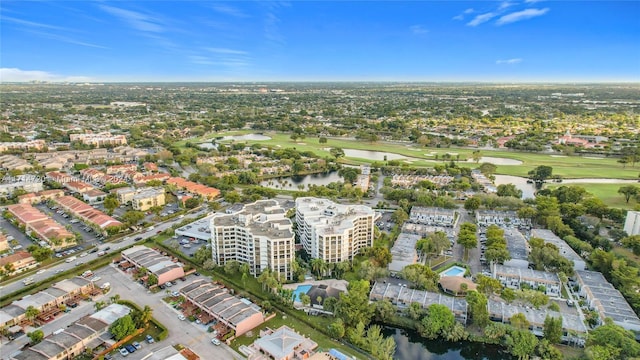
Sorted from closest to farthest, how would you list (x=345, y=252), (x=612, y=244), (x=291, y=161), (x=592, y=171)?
(x=345, y=252), (x=612, y=244), (x=592, y=171), (x=291, y=161)

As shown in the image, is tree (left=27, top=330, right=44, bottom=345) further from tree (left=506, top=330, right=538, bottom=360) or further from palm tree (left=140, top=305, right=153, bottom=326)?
tree (left=506, top=330, right=538, bottom=360)

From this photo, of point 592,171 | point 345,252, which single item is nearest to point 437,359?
point 345,252

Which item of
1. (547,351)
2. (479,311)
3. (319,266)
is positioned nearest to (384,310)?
(479,311)

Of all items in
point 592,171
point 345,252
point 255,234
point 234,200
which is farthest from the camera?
point 592,171

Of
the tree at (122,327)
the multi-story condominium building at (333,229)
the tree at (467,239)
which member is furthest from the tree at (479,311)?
the tree at (122,327)

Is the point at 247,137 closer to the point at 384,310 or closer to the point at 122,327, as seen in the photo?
the point at 122,327

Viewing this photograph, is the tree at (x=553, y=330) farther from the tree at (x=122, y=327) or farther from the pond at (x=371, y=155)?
the pond at (x=371, y=155)

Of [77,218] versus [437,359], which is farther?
[77,218]

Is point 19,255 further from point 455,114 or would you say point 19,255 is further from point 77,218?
point 455,114
